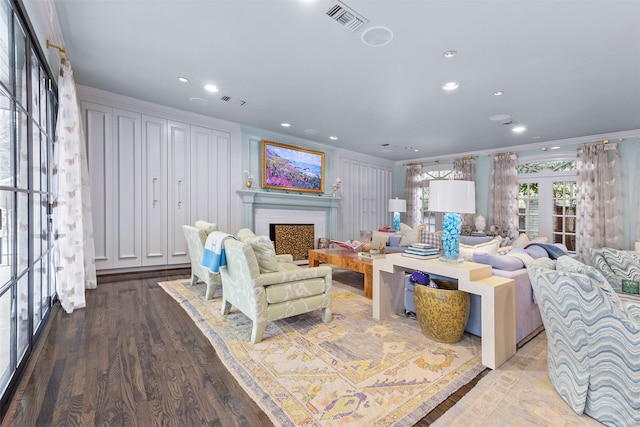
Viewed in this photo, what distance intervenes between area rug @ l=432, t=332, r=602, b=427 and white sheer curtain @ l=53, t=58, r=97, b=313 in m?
3.40

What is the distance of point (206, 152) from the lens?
5012mm

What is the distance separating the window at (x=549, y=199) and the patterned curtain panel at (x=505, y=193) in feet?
0.82

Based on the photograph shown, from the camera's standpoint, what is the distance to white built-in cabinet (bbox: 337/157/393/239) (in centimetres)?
729

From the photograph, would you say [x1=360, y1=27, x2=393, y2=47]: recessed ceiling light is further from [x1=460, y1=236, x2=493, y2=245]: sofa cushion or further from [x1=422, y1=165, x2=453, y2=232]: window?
[x1=422, y1=165, x2=453, y2=232]: window

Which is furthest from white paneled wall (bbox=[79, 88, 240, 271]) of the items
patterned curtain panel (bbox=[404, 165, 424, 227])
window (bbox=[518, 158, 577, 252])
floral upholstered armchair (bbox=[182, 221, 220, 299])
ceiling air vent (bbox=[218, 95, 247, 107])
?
window (bbox=[518, 158, 577, 252])

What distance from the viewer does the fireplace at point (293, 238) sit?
5828 mm

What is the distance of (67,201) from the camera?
2797 millimetres

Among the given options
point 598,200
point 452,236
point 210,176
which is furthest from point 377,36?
point 598,200

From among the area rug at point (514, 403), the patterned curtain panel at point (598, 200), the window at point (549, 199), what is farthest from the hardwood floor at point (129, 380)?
the window at point (549, 199)

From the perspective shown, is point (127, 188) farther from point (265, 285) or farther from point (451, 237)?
point (451, 237)

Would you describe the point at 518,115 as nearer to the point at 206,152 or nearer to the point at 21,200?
the point at 206,152

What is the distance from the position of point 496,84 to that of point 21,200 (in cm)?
464

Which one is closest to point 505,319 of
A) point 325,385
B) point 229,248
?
point 325,385

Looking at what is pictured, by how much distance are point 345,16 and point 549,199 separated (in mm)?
6274
